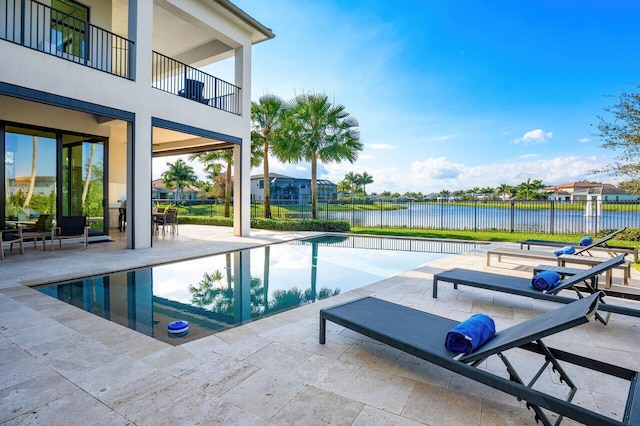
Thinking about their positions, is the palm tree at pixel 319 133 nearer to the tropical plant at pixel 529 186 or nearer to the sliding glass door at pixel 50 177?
the sliding glass door at pixel 50 177

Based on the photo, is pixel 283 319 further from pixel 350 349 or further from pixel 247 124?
pixel 247 124

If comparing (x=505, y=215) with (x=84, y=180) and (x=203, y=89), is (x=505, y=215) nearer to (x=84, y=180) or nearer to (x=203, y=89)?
(x=203, y=89)

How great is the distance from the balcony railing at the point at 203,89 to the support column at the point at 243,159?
0.30 m

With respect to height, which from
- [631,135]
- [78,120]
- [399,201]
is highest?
[78,120]

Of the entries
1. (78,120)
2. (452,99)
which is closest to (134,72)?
(78,120)

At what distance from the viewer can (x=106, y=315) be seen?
167 inches

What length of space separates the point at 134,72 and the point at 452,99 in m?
17.3

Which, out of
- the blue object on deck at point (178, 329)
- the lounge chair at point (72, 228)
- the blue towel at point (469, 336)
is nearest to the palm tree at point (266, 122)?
the lounge chair at point (72, 228)

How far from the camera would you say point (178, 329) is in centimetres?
371

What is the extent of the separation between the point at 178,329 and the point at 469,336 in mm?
3104

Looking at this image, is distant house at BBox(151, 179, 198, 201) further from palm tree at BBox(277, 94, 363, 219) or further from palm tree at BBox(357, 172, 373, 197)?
palm tree at BBox(357, 172, 373, 197)

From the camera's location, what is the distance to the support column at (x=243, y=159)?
484 inches

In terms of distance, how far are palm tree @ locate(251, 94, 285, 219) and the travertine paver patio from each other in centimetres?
1299

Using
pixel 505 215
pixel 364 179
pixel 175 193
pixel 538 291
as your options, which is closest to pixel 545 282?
pixel 538 291
